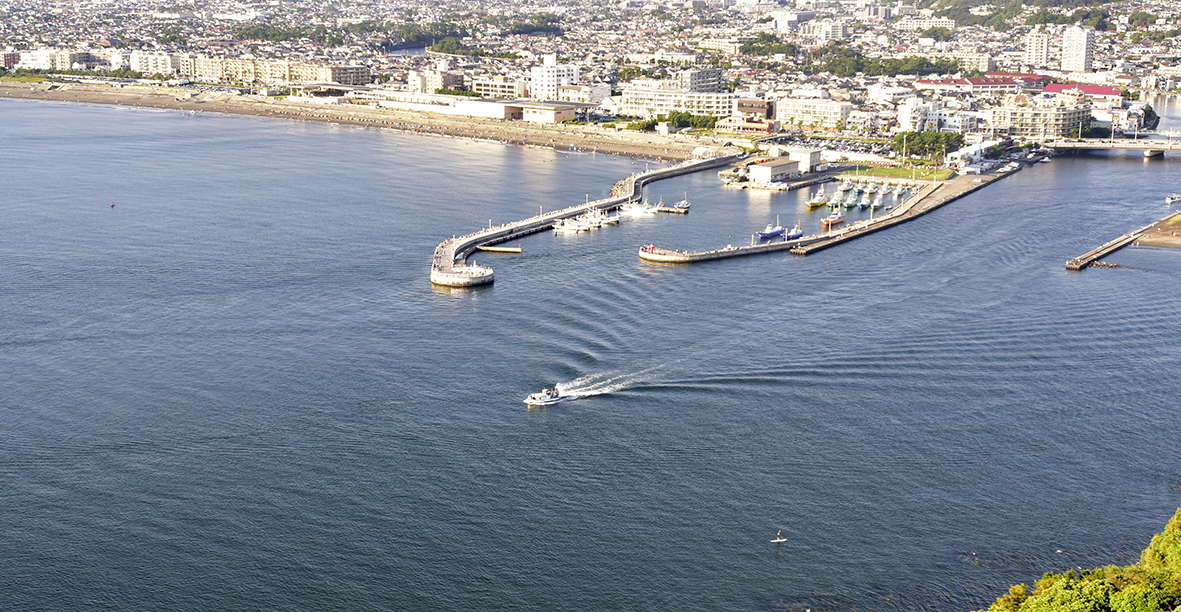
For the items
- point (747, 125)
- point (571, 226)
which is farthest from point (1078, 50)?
point (571, 226)

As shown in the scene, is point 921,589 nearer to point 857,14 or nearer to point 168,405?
point 168,405

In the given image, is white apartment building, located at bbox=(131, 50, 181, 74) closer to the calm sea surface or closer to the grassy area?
the calm sea surface

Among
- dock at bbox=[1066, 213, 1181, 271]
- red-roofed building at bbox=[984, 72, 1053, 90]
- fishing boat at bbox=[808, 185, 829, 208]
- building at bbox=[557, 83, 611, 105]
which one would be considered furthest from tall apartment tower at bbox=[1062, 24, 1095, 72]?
dock at bbox=[1066, 213, 1181, 271]

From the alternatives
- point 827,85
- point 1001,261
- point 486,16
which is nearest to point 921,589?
point 1001,261

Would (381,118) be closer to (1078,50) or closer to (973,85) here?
(973,85)

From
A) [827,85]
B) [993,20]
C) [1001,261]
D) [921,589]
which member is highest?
[993,20]
